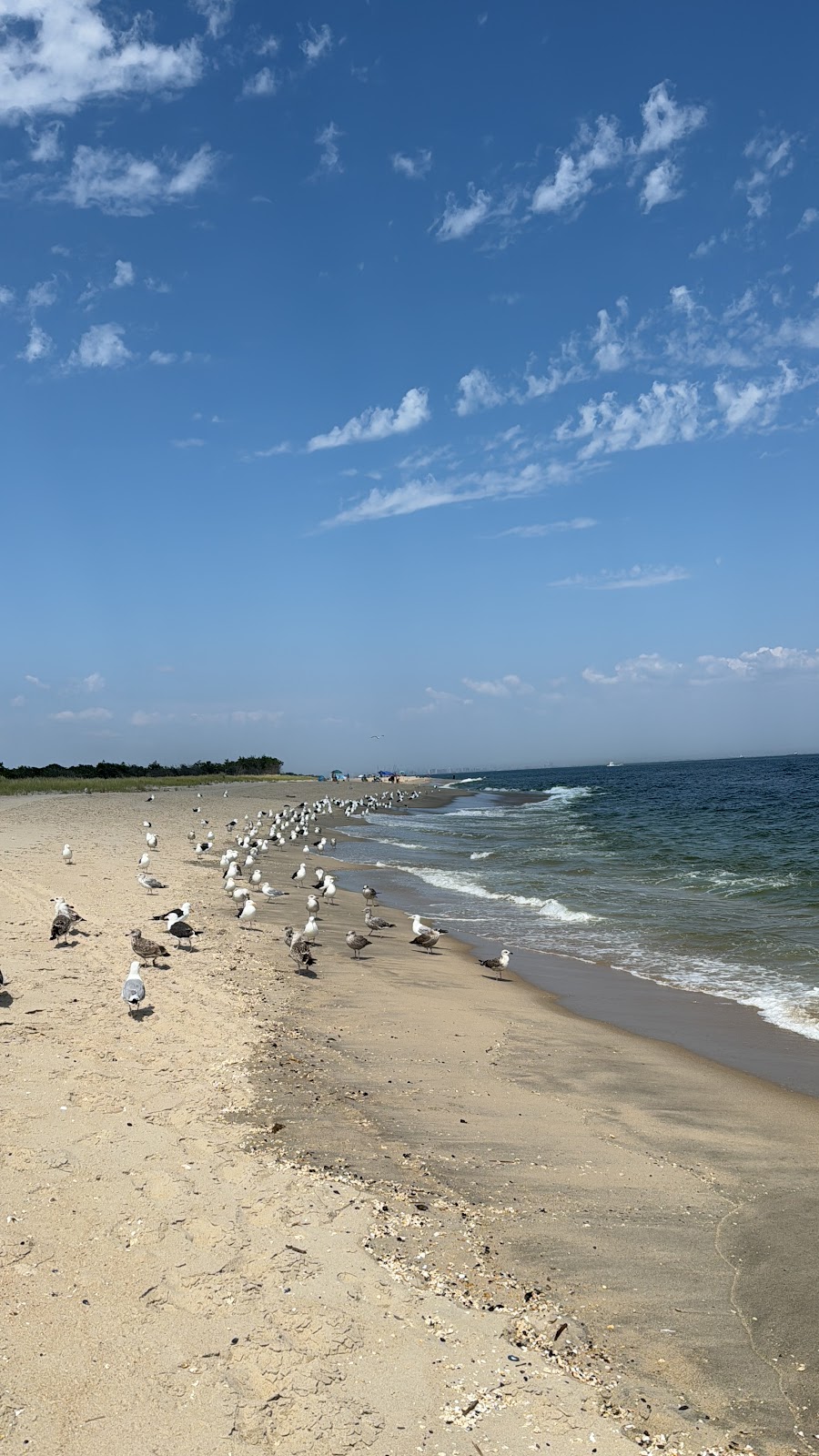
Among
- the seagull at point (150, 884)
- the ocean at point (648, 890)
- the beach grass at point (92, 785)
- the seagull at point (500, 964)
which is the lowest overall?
the ocean at point (648, 890)

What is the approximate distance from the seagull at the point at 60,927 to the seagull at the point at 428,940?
19.8ft

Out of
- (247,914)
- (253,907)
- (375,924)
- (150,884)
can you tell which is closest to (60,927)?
(247,914)

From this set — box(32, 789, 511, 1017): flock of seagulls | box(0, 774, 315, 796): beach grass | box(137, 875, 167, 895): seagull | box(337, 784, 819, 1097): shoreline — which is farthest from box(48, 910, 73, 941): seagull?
box(0, 774, 315, 796): beach grass

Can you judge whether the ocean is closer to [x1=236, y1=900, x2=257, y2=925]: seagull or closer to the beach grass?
[x1=236, y1=900, x2=257, y2=925]: seagull

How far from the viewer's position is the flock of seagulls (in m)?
11.7

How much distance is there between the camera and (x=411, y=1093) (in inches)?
303

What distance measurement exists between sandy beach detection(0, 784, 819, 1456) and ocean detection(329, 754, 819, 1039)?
4942 millimetres

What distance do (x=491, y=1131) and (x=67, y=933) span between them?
25.1ft

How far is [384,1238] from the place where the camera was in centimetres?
511

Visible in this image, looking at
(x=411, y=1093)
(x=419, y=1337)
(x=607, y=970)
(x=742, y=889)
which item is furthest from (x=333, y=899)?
(x=419, y=1337)

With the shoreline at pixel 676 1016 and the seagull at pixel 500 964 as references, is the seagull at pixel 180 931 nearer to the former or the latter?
the seagull at pixel 500 964

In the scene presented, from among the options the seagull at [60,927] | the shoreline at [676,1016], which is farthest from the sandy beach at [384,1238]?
the seagull at [60,927]

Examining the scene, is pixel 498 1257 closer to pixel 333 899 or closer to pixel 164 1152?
pixel 164 1152

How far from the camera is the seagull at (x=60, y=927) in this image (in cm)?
1167
